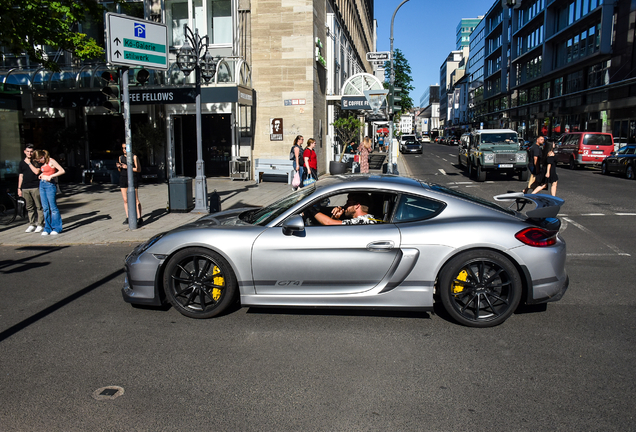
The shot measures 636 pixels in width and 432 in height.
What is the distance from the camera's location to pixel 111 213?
1290cm

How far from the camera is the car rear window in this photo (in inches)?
1075

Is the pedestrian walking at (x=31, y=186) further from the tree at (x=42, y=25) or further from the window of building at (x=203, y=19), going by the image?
the window of building at (x=203, y=19)

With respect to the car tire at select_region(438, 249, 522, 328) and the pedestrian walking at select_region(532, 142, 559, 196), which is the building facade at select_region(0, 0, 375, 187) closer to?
the pedestrian walking at select_region(532, 142, 559, 196)

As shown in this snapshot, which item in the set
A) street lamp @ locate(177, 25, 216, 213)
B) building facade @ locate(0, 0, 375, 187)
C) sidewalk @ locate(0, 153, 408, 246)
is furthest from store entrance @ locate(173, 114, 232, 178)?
street lamp @ locate(177, 25, 216, 213)

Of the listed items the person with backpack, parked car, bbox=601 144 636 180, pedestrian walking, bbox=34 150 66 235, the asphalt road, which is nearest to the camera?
the asphalt road

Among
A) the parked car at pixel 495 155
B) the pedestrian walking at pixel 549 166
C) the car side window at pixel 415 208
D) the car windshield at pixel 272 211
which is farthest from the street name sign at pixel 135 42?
the parked car at pixel 495 155

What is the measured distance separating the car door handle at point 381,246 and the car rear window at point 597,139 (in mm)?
26758

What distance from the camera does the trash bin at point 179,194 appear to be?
12.7 metres

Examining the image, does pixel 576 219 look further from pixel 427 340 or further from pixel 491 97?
pixel 491 97

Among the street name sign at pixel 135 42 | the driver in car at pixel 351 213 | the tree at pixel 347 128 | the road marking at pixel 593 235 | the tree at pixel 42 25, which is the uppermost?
the tree at pixel 42 25

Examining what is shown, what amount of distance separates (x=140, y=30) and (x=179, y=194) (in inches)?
153

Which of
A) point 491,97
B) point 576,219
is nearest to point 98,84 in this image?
point 576,219

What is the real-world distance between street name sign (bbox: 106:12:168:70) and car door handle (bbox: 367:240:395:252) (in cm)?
779

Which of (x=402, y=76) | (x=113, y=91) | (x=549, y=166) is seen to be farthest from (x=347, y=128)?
(x=402, y=76)
